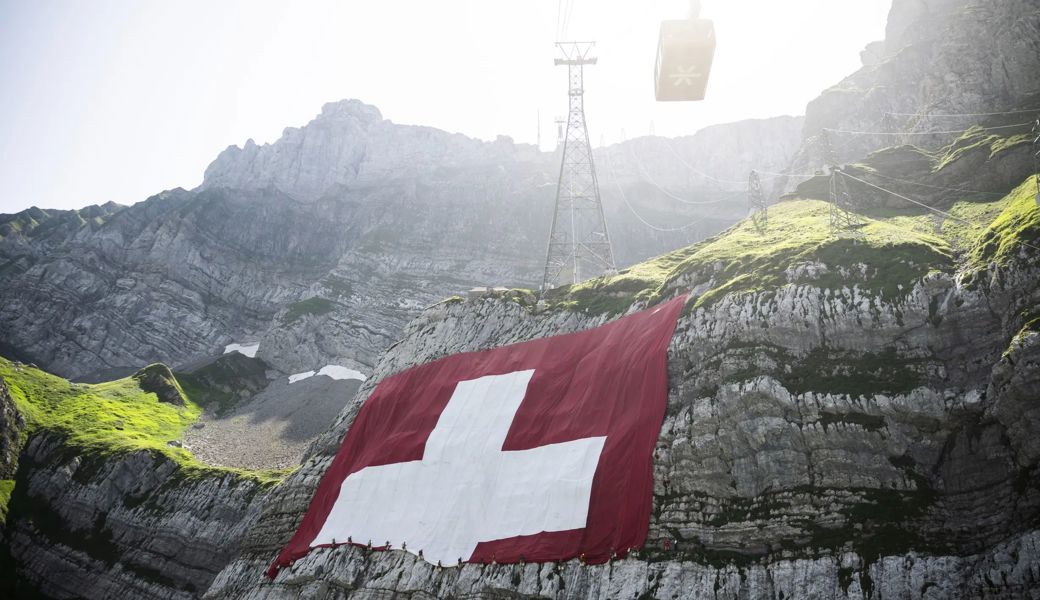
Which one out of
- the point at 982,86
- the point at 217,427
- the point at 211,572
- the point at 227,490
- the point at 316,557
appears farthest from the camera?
the point at 217,427

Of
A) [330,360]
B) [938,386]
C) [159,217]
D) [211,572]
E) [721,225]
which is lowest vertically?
[211,572]

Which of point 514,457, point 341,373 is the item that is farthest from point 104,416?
point 514,457

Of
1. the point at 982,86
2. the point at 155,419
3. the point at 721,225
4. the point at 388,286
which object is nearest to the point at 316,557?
the point at 155,419

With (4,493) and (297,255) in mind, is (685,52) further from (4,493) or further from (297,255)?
(297,255)

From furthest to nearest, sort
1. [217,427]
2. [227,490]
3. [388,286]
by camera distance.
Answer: [388,286]
[217,427]
[227,490]

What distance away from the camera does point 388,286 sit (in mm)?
149375

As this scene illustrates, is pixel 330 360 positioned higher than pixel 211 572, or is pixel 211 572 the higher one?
pixel 330 360

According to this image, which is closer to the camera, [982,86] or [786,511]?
[786,511]

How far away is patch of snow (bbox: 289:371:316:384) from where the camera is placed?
416 feet

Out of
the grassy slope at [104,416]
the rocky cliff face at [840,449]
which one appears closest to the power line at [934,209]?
the rocky cliff face at [840,449]

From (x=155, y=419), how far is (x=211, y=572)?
5144cm

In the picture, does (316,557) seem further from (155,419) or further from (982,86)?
(982,86)

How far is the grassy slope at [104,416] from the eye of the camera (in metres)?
67.6

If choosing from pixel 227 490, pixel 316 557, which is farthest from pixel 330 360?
pixel 316 557
